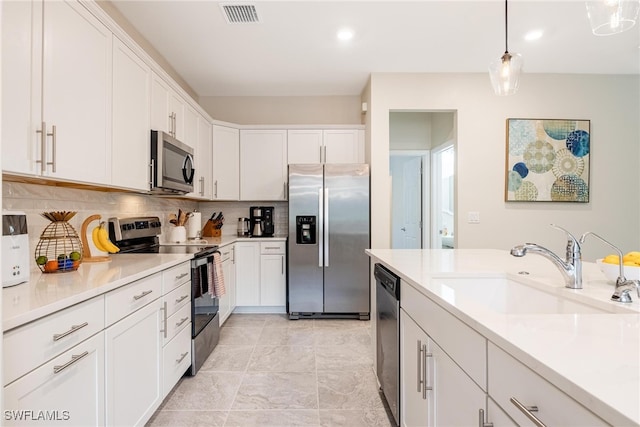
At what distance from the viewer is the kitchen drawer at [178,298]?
192 cm

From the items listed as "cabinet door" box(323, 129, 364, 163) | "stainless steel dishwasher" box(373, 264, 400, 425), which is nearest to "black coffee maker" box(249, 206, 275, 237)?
"cabinet door" box(323, 129, 364, 163)

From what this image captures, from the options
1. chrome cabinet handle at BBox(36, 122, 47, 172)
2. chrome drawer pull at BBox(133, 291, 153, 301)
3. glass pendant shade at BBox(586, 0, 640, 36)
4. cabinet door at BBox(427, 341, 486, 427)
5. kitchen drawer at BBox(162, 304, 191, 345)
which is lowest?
kitchen drawer at BBox(162, 304, 191, 345)

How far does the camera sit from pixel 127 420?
147cm

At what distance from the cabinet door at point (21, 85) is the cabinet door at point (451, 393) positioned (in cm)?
178

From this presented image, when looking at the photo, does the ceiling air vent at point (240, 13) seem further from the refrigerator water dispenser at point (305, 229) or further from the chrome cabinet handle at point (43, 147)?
the refrigerator water dispenser at point (305, 229)

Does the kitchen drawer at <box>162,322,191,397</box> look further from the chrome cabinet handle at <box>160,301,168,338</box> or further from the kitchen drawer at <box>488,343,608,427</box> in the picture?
the kitchen drawer at <box>488,343,608,427</box>

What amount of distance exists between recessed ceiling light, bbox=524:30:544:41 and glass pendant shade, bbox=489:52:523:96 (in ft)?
4.16

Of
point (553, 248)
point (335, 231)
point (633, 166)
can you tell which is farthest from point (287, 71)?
point (633, 166)

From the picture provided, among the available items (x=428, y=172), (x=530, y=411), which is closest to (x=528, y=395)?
(x=530, y=411)

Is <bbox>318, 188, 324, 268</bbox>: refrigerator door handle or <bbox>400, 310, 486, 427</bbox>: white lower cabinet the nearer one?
<bbox>400, 310, 486, 427</bbox>: white lower cabinet

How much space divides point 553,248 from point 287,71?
11.7 ft

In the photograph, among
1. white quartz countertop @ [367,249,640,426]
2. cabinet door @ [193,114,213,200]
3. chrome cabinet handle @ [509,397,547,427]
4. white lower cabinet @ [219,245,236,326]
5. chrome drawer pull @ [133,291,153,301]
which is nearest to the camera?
white quartz countertop @ [367,249,640,426]

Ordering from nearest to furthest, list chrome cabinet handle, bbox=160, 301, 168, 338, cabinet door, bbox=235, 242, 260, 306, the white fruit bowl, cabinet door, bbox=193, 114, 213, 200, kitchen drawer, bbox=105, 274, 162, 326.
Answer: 1. the white fruit bowl
2. kitchen drawer, bbox=105, 274, 162, 326
3. chrome cabinet handle, bbox=160, 301, 168, 338
4. cabinet door, bbox=193, 114, 213, 200
5. cabinet door, bbox=235, 242, 260, 306

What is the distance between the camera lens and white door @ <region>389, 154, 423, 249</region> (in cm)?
495
